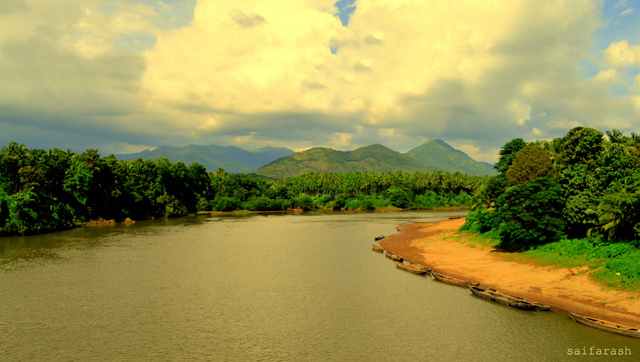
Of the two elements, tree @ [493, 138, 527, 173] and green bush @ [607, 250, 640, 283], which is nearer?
green bush @ [607, 250, 640, 283]

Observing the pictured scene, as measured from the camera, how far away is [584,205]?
149ft

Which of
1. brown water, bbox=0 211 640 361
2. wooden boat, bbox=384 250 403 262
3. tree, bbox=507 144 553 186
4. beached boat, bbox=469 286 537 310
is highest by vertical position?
tree, bbox=507 144 553 186

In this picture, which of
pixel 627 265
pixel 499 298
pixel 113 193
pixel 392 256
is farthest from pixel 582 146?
pixel 113 193

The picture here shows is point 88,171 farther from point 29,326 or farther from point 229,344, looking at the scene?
point 229,344

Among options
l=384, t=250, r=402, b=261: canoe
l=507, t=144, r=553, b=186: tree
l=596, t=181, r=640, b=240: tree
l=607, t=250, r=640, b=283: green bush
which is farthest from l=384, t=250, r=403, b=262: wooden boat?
l=607, t=250, r=640, b=283: green bush

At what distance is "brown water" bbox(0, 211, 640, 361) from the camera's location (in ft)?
87.0

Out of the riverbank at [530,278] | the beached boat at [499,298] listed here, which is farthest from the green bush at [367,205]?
the beached boat at [499,298]

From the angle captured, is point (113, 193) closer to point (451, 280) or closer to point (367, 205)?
point (451, 280)

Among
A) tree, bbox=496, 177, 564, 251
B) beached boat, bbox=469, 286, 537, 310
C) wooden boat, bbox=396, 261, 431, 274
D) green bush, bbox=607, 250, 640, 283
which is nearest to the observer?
beached boat, bbox=469, 286, 537, 310

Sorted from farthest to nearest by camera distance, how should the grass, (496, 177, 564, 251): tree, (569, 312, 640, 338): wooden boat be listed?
(496, 177, 564, 251): tree < the grass < (569, 312, 640, 338): wooden boat

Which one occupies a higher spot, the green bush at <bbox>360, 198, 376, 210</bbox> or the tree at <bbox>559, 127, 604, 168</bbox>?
the tree at <bbox>559, 127, 604, 168</bbox>

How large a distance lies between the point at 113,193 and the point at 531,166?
11728cm

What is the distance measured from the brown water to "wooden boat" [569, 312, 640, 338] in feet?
1.62

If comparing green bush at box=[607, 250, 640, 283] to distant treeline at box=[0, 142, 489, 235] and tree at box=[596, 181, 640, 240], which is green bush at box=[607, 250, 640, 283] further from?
distant treeline at box=[0, 142, 489, 235]
